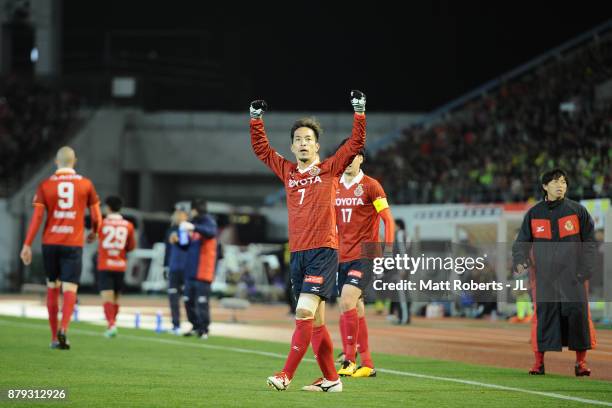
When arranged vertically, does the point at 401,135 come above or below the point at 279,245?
above

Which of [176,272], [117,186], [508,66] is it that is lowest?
[176,272]

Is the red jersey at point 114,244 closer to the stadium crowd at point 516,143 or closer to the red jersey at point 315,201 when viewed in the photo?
the red jersey at point 315,201

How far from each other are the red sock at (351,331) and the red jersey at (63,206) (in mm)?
4101

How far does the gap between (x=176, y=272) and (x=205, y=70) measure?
28.3 metres

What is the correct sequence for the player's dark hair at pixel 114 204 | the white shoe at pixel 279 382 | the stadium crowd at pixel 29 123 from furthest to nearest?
the stadium crowd at pixel 29 123 → the player's dark hair at pixel 114 204 → the white shoe at pixel 279 382

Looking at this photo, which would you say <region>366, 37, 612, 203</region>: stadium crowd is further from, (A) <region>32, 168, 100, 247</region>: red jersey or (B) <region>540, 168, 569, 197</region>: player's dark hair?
(A) <region>32, 168, 100, 247</region>: red jersey

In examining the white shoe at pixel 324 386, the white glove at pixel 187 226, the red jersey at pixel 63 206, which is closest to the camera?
the white shoe at pixel 324 386

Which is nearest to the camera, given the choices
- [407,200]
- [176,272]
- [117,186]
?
[176,272]

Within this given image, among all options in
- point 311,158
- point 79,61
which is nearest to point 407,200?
point 79,61

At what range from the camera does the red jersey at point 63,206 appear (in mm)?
13469

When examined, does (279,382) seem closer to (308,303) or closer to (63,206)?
(308,303)

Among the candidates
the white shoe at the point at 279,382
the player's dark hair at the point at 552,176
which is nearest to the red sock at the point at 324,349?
the white shoe at the point at 279,382

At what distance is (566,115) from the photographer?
110 ft

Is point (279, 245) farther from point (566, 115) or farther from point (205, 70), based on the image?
point (566, 115)
